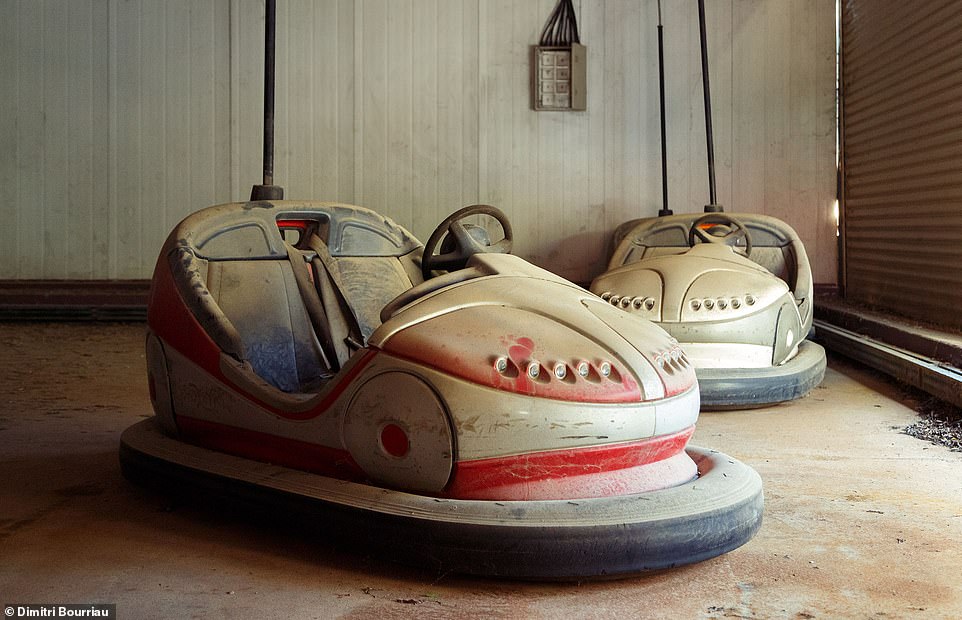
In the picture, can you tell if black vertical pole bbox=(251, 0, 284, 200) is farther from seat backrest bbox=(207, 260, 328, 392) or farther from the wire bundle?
the wire bundle

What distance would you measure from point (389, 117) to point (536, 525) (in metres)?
4.77

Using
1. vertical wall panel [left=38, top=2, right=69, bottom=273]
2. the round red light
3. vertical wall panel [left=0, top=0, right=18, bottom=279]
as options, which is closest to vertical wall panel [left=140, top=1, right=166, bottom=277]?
vertical wall panel [left=38, top=2, right=69, bottom=273]

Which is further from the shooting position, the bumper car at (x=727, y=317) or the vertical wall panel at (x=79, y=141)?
the vertical wall panel at (x=79, y=141)

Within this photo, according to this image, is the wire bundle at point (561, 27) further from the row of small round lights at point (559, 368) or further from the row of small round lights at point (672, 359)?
the row of small round lights at point (559, 368)

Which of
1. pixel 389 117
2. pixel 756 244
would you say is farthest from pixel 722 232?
pixel 389 117

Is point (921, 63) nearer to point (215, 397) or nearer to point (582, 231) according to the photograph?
point (582, 231)

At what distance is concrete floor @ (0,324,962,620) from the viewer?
1511mm

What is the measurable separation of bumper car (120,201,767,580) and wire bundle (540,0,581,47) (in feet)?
14.0

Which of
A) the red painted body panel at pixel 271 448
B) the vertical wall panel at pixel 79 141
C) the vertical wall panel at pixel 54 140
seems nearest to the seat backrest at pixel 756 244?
the red painted body panel at pixel 271 448

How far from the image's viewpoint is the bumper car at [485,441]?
1.56 meters

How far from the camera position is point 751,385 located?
10.6ft

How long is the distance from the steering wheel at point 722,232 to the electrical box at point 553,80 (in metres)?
2.00

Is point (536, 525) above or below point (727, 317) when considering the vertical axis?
below

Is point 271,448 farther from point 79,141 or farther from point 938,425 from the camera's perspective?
point 79,141
